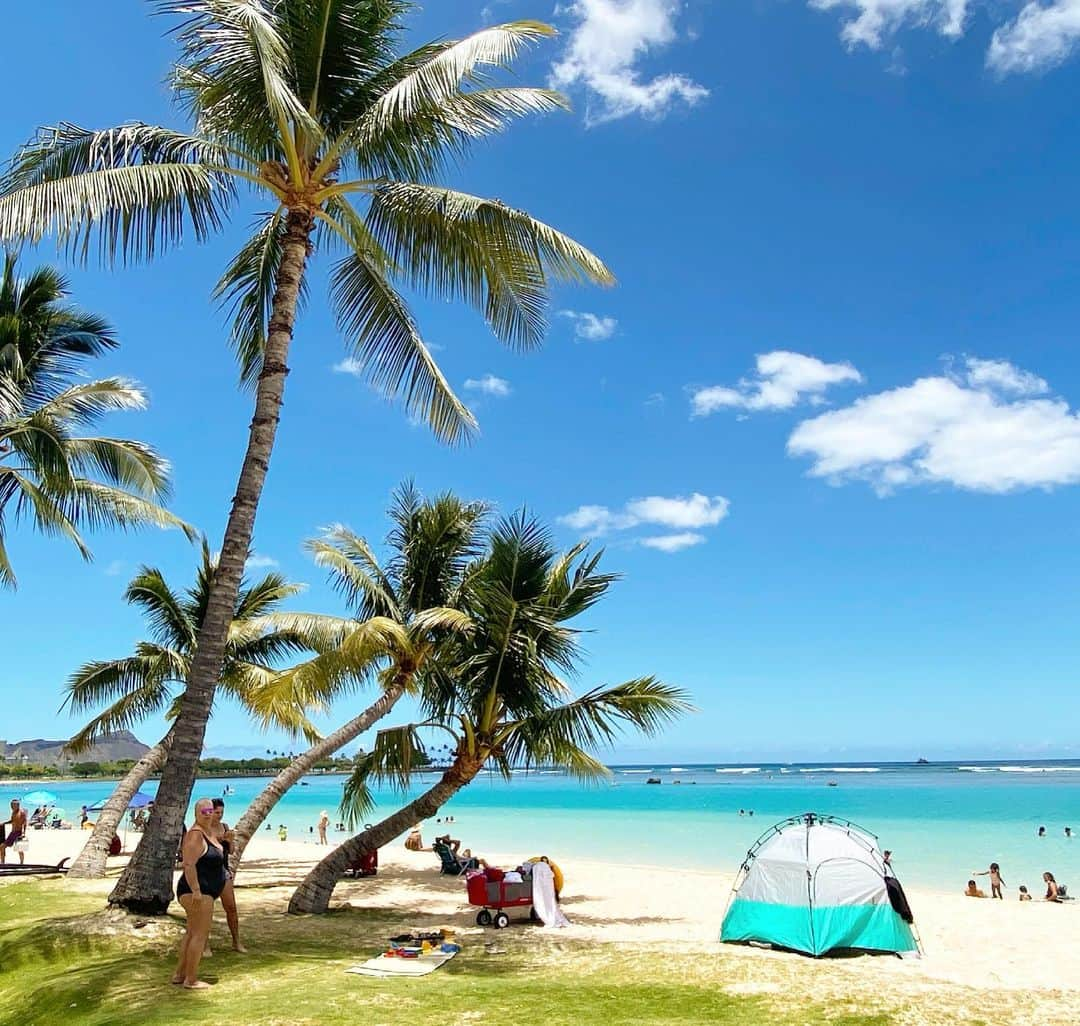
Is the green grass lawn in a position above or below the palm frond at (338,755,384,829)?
below

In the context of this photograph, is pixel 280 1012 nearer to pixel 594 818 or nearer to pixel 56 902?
pixel 56 902

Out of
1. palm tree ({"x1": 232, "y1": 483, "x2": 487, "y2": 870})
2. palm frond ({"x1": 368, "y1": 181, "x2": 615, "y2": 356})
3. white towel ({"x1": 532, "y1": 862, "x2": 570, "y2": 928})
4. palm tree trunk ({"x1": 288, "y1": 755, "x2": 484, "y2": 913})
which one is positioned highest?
palm frond ({"x1": 368, "y1": 181, "x2": 615, "y2": 356})

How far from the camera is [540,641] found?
39.3 ft

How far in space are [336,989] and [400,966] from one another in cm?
108

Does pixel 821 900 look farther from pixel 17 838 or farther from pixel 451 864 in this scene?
pixel 17 838

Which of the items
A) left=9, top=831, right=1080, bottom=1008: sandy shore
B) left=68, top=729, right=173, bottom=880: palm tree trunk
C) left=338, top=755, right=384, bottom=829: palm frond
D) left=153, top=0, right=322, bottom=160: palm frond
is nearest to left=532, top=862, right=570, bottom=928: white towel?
left=9, top=831, right=1080, bottom=1008: sandy shore

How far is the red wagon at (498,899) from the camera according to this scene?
37.7 feet

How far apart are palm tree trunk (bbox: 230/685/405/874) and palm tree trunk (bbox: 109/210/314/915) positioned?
4.17m

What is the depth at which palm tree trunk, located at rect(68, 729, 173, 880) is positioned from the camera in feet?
46.7

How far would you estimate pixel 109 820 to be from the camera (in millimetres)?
15477

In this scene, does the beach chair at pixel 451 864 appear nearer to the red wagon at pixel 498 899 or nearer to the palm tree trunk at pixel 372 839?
the palm tree trunk at pixel 372 839

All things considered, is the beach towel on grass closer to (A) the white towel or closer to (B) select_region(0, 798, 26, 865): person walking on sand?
(A) the white towel

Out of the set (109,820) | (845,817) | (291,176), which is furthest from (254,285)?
(845,817)

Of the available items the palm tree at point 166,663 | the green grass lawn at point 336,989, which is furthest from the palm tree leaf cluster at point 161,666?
the green grass lawn at point 336,989
